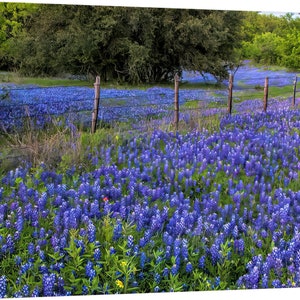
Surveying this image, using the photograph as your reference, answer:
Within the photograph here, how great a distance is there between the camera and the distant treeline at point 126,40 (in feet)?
13.4

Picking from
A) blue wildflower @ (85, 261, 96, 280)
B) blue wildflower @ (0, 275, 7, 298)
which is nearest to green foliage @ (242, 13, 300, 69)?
blue wildflower @ (85, 261, 96, 280)

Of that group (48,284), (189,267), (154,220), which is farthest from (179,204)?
(48,284)

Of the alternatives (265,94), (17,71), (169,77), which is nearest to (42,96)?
(17,71)

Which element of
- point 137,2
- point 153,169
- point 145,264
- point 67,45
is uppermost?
point 137,2

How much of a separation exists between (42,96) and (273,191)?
184 cm

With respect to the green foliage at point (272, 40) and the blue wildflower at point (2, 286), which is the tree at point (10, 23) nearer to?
the blue wildflower at point (2, 286)

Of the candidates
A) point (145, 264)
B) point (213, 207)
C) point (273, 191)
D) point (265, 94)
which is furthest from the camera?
point (265, 94)

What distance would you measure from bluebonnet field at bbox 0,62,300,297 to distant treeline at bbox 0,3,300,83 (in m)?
0.21

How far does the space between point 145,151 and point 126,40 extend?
874 millimetres

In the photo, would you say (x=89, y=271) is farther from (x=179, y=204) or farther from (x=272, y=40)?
(x=272, y=40)

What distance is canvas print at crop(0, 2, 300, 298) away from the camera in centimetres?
341

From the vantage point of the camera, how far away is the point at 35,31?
162 inches

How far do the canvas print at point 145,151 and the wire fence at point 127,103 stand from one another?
0.04ft

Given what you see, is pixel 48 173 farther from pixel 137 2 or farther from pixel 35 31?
pixel 137 2
